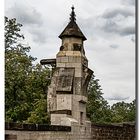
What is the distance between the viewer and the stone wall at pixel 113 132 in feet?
15.1

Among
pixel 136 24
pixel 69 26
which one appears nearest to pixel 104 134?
pixel 69 26

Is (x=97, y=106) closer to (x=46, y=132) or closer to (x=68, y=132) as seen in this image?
(x=68, y=132)

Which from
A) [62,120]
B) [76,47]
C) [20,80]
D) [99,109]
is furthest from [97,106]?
[62,120]

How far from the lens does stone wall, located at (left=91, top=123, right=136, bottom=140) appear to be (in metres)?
4.60

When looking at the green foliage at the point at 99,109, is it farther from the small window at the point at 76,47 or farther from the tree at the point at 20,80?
the small window at the point at 76,47

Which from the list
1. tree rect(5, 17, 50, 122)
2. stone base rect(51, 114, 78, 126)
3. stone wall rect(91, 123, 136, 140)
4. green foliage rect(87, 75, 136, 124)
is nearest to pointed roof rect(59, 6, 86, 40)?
stone base rect(51, 114, 78, 126)

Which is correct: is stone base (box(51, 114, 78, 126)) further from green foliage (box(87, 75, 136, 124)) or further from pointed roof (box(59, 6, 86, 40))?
green foliage (box(87, 75, 136, 124))

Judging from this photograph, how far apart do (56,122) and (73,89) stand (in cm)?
40

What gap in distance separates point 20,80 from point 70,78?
4.35 metres

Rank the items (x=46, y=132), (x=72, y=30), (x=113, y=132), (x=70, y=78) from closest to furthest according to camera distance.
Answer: (x=46, y=132) < (x=70, y=78) < (x=72, y=30) < (x=113, y=132)

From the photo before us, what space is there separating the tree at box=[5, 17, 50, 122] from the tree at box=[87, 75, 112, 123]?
171 cm

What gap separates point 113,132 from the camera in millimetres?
4875

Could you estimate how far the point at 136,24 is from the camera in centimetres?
163
